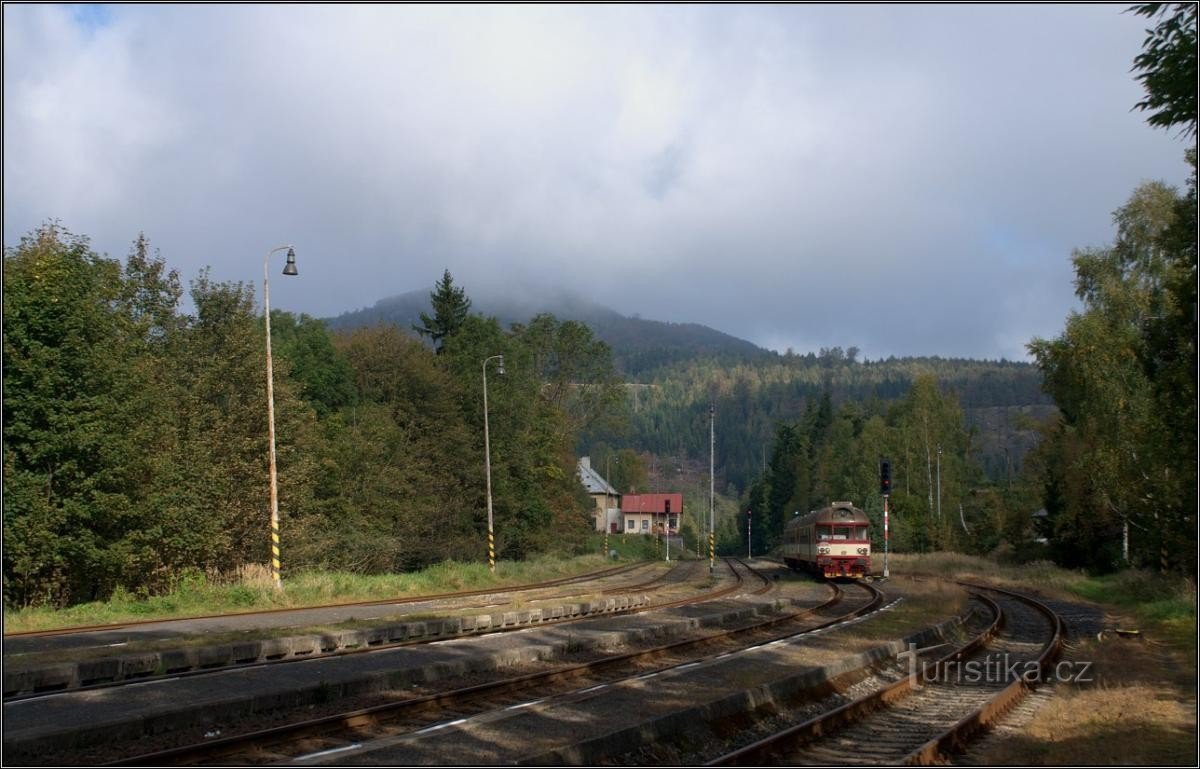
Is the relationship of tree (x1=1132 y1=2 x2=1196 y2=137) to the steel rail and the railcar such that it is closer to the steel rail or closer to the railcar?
the steel rail

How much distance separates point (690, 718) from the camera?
10.5 m

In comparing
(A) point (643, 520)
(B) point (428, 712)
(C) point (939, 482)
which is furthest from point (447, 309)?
(A) point (643, 520)

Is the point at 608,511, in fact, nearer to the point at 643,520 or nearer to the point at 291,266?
the point at 643,520

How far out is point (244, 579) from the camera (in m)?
29.0

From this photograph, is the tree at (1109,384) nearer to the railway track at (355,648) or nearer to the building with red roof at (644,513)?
the railway track at (355,648)

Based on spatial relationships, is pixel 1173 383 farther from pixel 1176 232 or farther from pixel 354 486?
pixel 354 486

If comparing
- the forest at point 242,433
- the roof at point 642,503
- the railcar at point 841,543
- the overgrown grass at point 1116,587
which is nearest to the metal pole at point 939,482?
the overgrown grass at point 1116,587

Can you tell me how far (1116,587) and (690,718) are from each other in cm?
2724

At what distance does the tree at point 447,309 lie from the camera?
6844cm

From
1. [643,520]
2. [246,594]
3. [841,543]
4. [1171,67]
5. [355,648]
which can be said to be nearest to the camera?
[1171,67]

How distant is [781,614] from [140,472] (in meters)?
18.2

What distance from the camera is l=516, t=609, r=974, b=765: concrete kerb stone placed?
8773 mm

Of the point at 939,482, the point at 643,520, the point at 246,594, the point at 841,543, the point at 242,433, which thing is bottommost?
the point at 643,520

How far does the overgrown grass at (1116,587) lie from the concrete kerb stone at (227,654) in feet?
44.2
